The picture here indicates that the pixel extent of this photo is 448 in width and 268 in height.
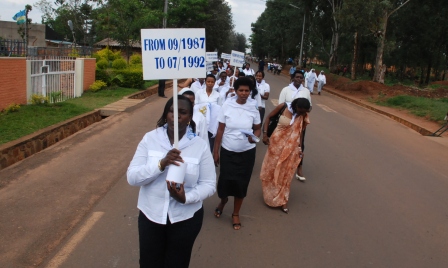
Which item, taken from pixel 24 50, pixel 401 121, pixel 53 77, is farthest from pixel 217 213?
pixel 401 121

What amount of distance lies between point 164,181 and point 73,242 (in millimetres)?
2153

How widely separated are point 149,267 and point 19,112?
28.7 ft

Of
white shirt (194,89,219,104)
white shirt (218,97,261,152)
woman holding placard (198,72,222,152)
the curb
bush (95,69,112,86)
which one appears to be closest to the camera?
white shirt (218,97,261,152)

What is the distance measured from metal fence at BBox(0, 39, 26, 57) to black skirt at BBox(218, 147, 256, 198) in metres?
8.16

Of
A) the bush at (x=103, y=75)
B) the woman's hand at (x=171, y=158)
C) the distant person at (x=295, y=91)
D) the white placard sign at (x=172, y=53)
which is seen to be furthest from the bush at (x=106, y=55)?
the woman's hand at (x=171, y=158)

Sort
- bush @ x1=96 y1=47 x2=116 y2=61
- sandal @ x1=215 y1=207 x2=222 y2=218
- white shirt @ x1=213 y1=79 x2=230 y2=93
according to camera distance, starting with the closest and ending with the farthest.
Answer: sandal @ x1=215 y1=207 x2=222 y2=218
white shirt @ x1=213 y1=79 x2=230 y2=93
bush @ x1=96 y1=47 x2=116 y2=61

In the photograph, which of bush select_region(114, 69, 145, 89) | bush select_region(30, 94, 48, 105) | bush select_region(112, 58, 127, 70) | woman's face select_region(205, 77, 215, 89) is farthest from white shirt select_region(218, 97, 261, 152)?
bush select_region(112, 58, 127, 70)

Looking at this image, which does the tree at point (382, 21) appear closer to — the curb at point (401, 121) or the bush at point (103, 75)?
the curb at point (401, 121)

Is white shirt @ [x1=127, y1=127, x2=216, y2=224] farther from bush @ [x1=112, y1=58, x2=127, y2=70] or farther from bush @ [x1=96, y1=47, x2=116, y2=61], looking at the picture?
bush @ [x1=96, y1=47, x2=116, y2=61]

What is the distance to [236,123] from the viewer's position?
4727 millimetres

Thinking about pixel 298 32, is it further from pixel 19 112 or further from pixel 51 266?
pixel 51 266

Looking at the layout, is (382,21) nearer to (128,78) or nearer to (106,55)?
(128,78)

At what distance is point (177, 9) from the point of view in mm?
37156

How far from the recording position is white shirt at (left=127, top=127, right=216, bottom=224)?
2592 millimetres
